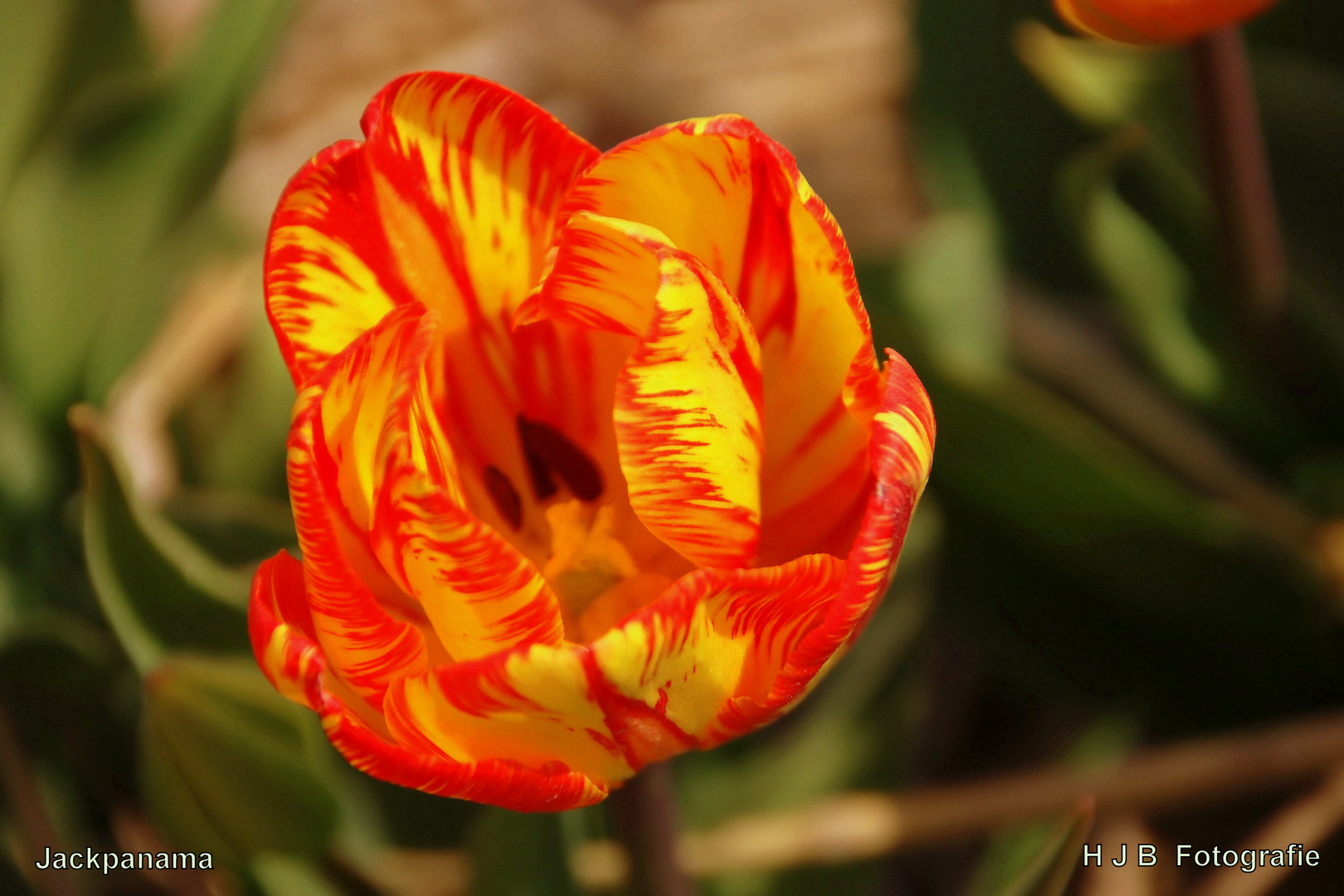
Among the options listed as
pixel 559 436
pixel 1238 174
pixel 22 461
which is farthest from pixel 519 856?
pixel 1238 174

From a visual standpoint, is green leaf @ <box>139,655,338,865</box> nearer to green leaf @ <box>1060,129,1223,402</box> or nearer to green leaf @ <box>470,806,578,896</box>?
green leaf @ <box>470,806,578,896</box>

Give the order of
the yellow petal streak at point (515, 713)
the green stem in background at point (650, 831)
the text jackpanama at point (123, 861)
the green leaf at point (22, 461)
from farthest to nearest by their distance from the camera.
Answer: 1. the green leaf at point (22, 461)
2. the text jackpanama at point (123, 861)
3. the green stem in background at point (650, 831)
4. the yellow petal streak at point (515, 713)

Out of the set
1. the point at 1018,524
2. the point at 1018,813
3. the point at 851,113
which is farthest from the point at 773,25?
the point at 1018,813

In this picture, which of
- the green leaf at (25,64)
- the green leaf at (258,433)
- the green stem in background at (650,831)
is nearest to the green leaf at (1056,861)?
the green stem in background at (650,831)

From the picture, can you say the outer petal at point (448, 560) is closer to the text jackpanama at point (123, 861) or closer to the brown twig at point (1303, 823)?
the text jackpanama at point (123, 861)

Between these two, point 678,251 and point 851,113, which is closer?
point 678,251

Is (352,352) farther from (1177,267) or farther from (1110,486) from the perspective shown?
(1177,267)
